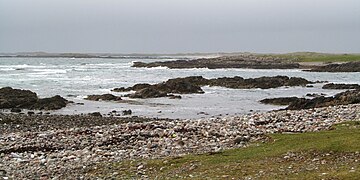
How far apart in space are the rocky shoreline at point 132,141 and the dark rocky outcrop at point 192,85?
25361mm

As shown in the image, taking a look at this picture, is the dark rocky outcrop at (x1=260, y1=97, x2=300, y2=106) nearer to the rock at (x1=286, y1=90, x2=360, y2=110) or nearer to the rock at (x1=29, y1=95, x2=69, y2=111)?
the rock at (x1=286, y1=90, x2=360, y2=110)

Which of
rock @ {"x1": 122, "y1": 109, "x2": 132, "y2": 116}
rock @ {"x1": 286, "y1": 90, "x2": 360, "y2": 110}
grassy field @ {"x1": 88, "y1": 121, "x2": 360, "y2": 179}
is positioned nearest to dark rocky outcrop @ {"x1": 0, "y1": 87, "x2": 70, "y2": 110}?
rock @ {"x1": 122, "y1": 109, "x2": 132, "y2": 116}

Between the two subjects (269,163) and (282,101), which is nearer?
(269,163)

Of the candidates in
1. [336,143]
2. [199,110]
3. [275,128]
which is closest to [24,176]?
[336,143]

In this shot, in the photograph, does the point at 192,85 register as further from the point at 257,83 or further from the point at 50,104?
the point at 50,104

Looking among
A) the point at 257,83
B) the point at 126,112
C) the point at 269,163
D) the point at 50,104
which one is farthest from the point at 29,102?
the point at 269,163

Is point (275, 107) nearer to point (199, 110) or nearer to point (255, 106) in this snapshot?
point (255, 106)

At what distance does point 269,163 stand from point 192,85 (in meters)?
43.3

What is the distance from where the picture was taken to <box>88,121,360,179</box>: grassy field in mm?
12594

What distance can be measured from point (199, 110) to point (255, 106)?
5655 mm

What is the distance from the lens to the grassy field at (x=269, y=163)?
12.6 metres

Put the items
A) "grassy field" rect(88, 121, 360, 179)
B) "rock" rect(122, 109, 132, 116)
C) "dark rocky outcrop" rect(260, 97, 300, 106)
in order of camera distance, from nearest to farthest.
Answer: "grassy field" rect(88, 121, 360, 179) → "rock" rect(122, 109, 132, 116) → "dark rocky outcrop" rect(260, 97, 300, 106)

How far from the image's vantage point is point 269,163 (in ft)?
46.5

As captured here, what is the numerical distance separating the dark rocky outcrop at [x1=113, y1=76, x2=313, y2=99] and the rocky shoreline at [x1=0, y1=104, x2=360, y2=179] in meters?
25.4
